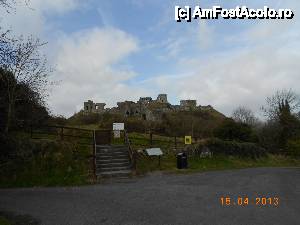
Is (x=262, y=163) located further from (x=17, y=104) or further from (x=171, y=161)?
(x=17, y=104)

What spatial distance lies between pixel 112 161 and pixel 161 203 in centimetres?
1114

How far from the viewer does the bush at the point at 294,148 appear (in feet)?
127

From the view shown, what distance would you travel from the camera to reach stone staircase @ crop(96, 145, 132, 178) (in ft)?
75.9

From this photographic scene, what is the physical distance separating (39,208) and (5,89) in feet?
49.2

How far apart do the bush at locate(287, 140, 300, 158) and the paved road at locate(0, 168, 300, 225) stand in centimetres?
1857

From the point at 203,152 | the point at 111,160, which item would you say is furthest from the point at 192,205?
the point at 203,152

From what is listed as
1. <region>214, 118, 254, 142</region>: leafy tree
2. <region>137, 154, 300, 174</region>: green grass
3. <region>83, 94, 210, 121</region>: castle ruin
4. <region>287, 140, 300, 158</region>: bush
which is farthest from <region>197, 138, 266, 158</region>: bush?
<region>83, 94, 210, 121</region>: castle ruin

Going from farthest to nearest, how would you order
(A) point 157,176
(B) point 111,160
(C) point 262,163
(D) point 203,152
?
(C) point 262,163 → (D) point 203,152 → (B) point 111,160 → (A) point 157,176

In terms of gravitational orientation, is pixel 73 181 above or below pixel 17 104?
below

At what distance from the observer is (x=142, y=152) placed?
1069 inches

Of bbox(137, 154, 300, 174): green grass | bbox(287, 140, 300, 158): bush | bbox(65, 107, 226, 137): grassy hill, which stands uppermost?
bbox(65, 107, 226, 137): grassy hill

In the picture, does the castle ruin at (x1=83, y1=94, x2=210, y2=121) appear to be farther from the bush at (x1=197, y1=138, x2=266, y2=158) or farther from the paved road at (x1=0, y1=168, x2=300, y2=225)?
the paved road at (x1=0, y1=168, x2=300, y2=225)

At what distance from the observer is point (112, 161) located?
24812 mm

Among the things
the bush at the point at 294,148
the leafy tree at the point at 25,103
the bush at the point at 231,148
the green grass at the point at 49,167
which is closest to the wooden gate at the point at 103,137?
the green grass at the point at 49,167
